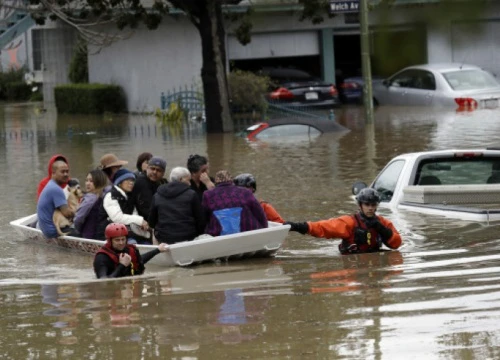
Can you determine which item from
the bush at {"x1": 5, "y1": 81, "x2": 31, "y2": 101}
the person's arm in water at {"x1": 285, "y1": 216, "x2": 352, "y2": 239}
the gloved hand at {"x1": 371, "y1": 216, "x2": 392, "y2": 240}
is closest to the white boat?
the person's arm in water at {"x1": 285, "y1": 216, "x2": 352, "y2": 239}

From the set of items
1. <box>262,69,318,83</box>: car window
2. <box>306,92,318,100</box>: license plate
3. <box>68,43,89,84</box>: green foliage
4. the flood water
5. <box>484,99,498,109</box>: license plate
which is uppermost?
<box>68,43,89,84</box>: green foliage

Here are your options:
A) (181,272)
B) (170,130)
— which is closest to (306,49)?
(170,130)

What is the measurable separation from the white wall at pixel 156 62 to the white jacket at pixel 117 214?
87.0 ft

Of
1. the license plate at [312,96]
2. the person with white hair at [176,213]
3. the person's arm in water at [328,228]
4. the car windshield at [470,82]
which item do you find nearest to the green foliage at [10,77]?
the license plate at [312,96]

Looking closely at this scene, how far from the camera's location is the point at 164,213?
11.6 m

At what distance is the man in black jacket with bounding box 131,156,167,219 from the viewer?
12.6m

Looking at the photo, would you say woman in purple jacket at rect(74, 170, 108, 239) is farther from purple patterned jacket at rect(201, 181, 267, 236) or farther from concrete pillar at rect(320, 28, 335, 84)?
concrete pillar at rect(320, 28, 335, 84)

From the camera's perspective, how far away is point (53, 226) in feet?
44.4

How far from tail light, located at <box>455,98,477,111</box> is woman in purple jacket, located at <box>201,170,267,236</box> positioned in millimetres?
20556

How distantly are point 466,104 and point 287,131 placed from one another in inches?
237

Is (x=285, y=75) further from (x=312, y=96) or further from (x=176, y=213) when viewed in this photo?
(x=176, y=213)

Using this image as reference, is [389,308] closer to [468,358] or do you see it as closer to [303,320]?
[303,320]

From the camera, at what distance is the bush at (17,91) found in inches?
2101

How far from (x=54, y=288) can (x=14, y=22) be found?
32.2m
